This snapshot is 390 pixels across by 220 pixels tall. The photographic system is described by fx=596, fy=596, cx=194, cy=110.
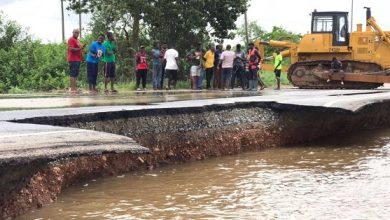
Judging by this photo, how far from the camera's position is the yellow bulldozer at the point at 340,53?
66.5 feet

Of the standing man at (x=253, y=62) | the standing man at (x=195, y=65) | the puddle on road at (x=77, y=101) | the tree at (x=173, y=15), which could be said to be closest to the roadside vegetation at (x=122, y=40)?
the tree at (x=173, y=15)

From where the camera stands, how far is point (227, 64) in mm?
17609

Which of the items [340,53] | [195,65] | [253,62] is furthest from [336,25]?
[195,65]

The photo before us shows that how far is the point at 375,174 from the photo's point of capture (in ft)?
22.2

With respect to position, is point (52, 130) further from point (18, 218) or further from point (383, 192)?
point (383, 192)

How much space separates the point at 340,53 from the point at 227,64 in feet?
18.0

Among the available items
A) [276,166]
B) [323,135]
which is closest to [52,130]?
[276,166]

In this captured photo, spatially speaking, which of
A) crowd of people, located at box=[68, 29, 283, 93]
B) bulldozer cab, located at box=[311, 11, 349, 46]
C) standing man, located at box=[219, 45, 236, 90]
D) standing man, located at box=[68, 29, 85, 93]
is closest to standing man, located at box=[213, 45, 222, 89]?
crowd of people, located at box=[68, 29, 283, 93]

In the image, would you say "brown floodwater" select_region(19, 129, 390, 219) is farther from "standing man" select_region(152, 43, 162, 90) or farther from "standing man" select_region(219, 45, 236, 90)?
"standing man" select_region(219, 45, 236, 90)

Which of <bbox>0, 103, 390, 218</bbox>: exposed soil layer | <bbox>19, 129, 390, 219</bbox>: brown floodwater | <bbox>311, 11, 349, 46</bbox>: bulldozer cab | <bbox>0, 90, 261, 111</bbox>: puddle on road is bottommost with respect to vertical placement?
<bbox>19, 129, 390, 219</bbox>: brown floodwater

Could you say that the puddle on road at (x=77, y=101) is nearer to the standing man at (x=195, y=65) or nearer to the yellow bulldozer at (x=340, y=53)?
the standing man at (x=195, y=65)

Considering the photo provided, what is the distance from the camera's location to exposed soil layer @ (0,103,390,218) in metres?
5.48

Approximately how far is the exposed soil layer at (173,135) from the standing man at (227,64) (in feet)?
21.2

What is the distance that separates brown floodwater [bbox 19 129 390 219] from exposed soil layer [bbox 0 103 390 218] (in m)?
0.19
